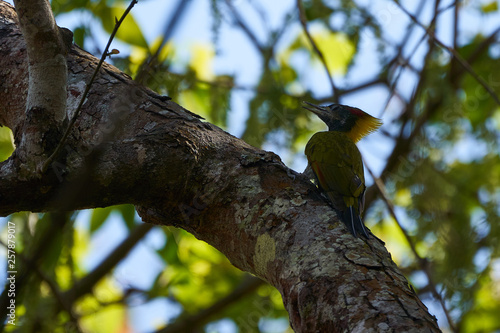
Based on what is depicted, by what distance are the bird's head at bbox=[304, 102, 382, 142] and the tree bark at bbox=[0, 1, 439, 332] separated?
3.06 metres

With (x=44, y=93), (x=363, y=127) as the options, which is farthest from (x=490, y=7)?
(x=44, y=93)

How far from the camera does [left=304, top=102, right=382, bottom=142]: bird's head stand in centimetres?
527

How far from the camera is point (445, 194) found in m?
3.40

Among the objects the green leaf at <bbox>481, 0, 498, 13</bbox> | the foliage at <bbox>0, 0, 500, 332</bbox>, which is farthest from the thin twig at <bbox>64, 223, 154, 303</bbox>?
the green leaf at <bbox>481, 0, 498, 13</bbox>

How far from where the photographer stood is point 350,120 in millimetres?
5359

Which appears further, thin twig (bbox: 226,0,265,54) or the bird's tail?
thin twig (bbox: 226,0,265,54)

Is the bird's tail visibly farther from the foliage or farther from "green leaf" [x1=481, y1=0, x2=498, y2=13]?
"green leaf" [x1=481, y1=0, x2=498, y2=13]

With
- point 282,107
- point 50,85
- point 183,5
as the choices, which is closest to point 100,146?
point 183,5

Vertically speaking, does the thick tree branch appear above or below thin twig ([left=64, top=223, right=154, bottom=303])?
below

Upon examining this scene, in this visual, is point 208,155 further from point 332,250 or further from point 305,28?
point 305,28

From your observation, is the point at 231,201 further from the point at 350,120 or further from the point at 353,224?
the point at 350,120

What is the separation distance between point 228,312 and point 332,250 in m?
2.86

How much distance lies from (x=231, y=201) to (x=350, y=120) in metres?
3.47

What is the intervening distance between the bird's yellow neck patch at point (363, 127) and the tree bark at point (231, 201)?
3115 mm
